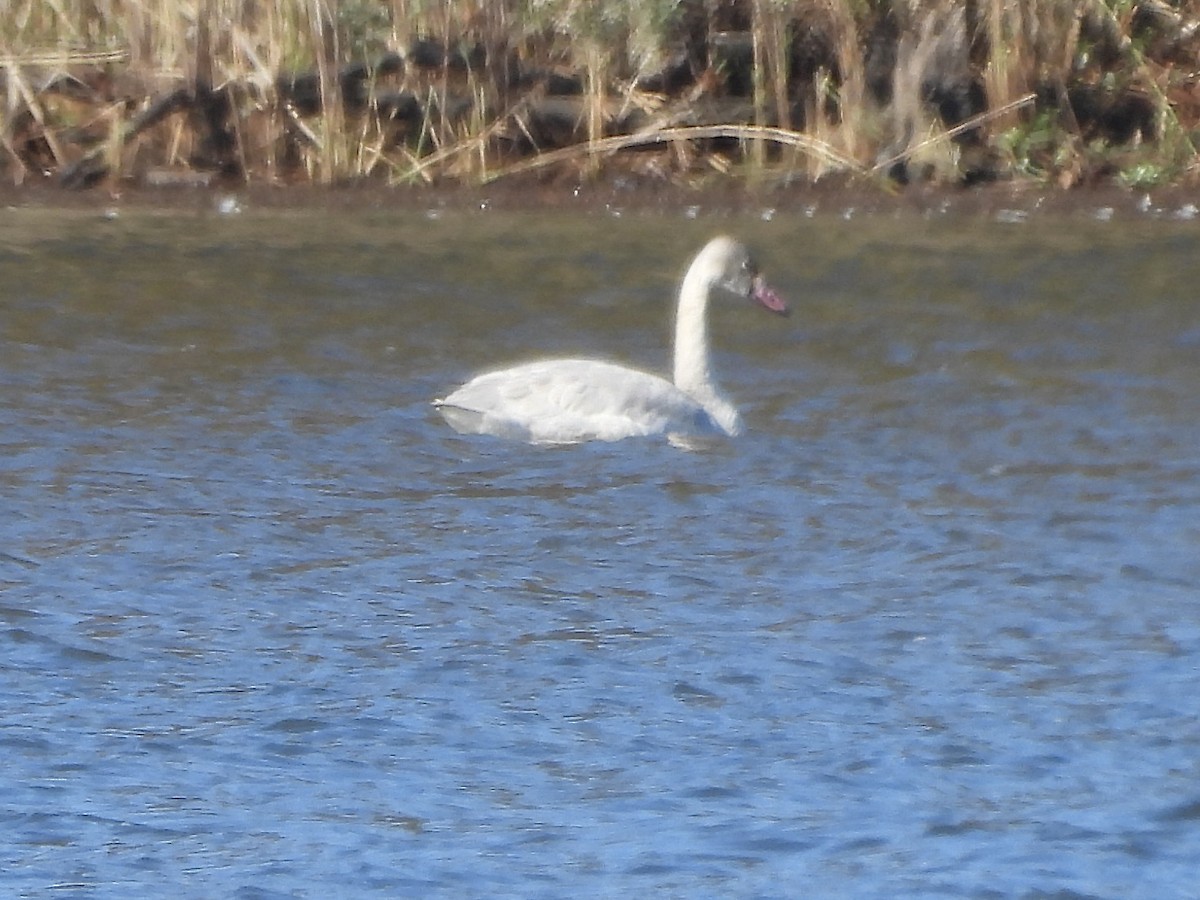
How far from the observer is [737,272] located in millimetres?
10719


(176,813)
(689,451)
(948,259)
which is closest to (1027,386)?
(689,451)

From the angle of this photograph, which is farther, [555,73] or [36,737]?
[555,73]

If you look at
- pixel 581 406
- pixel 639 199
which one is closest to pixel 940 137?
pixel 639 199

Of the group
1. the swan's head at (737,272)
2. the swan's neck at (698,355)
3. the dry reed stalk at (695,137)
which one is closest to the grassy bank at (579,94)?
the dry reed stalk at (695,137)

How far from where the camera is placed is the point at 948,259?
14.0m

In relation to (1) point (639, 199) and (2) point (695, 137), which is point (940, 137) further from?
(1) point (639, 199)

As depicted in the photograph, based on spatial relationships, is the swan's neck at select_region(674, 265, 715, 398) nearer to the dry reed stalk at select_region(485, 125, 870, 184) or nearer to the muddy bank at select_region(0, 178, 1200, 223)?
the muddy bank at select_region(0, 178, 1200, 223)

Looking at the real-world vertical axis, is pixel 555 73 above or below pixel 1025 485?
above

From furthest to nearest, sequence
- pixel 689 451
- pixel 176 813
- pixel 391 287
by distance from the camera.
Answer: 1. pixel 391 287
2. pixel 689 451
3. pixel 176 813

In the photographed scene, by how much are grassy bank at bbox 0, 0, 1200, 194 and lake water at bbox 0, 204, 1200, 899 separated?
318 centimetres

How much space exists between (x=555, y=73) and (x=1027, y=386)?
670 cm

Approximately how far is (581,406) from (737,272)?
1479 mm

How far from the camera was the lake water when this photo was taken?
516cm

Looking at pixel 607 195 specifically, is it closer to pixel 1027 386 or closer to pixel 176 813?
pixel 1027 386
